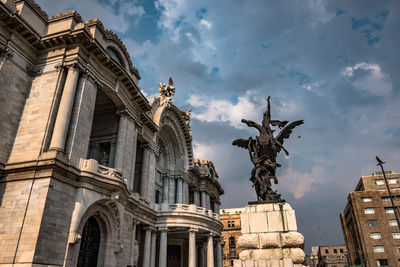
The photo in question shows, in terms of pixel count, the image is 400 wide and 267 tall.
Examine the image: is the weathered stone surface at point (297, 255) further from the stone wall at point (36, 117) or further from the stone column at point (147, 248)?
the stone column at point (147, 248)

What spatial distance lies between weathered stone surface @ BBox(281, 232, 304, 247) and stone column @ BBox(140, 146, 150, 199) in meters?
21.6

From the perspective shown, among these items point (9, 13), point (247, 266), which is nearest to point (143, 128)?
point (9, 13)

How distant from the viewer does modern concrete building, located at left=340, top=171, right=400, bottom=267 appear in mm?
57312

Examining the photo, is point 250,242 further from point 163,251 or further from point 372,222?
point 372,222

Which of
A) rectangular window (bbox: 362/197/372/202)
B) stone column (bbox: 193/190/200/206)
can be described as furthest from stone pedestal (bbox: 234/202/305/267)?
rectangular window (bbox: 362/197/372/202)

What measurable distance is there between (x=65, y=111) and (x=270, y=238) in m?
15.8

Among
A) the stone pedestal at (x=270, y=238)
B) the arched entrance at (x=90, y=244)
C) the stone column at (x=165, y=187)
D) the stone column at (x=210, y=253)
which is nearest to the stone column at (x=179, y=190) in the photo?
the stone column at (x=165, y=187)

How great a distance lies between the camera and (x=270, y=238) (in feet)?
32.1

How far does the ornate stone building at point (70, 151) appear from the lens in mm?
16938

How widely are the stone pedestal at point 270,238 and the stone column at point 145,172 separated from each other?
2072 centimetres

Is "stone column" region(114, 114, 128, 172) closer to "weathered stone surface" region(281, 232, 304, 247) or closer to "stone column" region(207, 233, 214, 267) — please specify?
"stone column" region(207, 233, 214, 267)

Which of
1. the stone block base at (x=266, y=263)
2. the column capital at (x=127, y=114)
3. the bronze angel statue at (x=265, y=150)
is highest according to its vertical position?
the column capital at (x=127, y=114)

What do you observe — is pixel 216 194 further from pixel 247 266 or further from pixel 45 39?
pixel 247 266

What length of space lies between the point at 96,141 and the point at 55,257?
13894 millimetres
